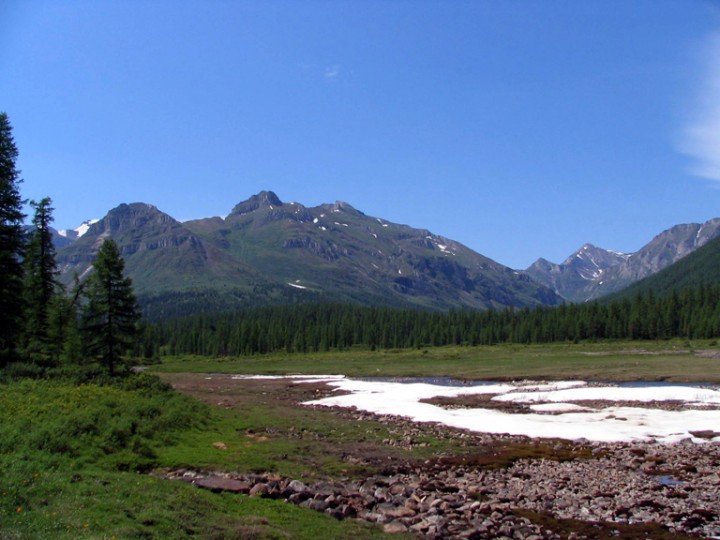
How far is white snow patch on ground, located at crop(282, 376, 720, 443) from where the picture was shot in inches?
1421

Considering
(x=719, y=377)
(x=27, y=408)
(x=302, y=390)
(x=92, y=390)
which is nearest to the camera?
(x=27, y=408)

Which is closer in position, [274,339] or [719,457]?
[719,457]

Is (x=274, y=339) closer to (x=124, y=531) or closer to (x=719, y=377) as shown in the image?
(x=719, y=377)

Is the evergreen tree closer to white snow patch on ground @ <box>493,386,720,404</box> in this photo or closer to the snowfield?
the snowfield

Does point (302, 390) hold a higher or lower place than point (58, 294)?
lower

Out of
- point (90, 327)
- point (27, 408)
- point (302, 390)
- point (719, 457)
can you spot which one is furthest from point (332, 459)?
point (302, 390)

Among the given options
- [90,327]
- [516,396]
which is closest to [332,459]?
[90,327]

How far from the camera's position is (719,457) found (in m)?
27.9

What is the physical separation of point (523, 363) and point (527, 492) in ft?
276

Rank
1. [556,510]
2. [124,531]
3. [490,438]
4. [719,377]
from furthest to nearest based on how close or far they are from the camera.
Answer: [719,377] → [490,438] → [556,510] → [124,531]

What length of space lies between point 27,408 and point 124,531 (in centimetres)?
1404

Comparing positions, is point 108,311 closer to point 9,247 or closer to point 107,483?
point 9,247

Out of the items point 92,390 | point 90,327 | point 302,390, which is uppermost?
point 90,327

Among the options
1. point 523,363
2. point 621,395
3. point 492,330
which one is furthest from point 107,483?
point 492,330
